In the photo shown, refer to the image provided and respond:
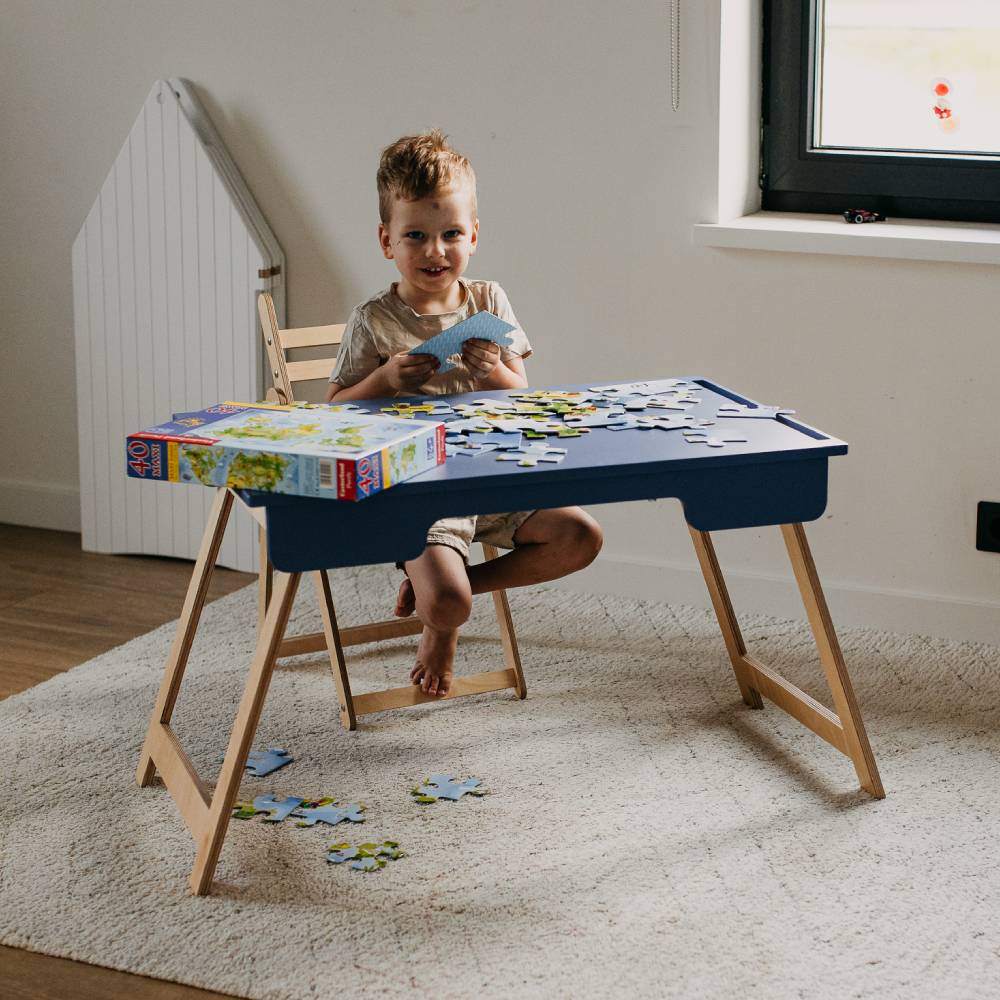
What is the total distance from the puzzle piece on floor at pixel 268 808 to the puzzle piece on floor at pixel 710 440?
868 millimetres

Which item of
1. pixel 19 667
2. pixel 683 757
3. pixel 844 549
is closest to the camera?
pixel 683 757

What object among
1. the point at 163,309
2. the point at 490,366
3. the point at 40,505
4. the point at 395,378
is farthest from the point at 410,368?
the point at 40,505

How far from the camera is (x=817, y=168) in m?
3.19

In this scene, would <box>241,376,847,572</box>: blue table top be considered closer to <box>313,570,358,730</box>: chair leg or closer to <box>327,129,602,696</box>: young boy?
<box>327,129,602,696</box>: young boy

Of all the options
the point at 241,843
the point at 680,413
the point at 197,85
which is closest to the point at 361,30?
the point at 197,85

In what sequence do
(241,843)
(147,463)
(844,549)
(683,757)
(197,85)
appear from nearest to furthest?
(147,463) < (241,843) < (683,757) < (844,549) < (197,85)

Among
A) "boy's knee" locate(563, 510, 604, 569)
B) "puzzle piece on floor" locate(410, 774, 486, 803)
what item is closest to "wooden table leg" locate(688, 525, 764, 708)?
"boy's knee" locate(563, 510, 604, 569)

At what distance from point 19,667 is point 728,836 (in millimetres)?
1535

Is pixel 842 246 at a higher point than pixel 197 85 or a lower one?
lower

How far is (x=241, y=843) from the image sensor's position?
223 cm

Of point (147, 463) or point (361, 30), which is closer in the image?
point (147, 463)

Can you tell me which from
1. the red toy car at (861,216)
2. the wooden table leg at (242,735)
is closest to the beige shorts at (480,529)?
the wooden table leg at (242,735)

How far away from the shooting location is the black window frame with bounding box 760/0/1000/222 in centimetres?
306

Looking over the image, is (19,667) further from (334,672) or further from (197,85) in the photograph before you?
(197,85)
